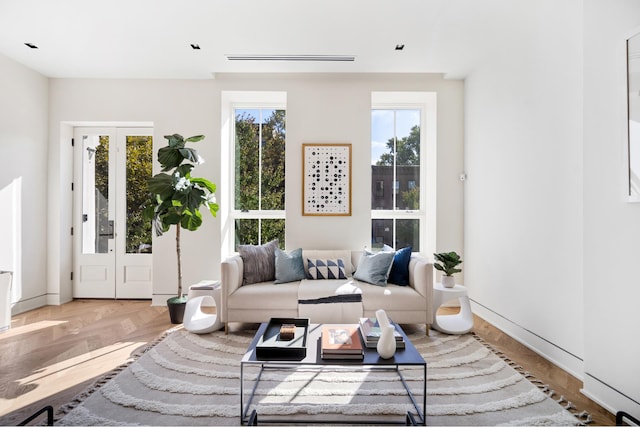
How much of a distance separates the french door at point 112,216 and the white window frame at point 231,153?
1.05 meters

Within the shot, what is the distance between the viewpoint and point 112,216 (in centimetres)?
452

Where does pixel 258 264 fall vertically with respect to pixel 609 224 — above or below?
below

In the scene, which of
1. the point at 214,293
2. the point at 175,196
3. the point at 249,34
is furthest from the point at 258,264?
the point at 249,34

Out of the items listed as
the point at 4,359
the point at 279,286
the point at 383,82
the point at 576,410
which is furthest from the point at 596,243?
the point at 4,359

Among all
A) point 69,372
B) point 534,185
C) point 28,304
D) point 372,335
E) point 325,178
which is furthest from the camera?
point 325,178

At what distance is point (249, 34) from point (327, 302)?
272cm

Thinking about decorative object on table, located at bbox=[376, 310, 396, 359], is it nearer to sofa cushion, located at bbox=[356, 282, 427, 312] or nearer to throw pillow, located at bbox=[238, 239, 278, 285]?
sofa cushion, located at bbox=[356, 282, 427, 312]

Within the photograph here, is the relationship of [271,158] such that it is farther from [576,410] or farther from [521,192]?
[576,410]

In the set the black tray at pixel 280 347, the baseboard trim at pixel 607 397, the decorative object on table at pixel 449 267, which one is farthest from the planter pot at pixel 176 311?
the baseboard trim at pixel 607 397

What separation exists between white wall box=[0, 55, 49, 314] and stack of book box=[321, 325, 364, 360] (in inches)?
154

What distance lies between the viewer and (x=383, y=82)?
4250mm

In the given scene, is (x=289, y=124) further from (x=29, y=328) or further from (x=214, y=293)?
(x=29, y=328)

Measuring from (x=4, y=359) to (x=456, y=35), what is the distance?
487cm

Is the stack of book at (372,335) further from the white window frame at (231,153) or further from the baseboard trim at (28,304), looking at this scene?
the baseboard trim at (28,304)
